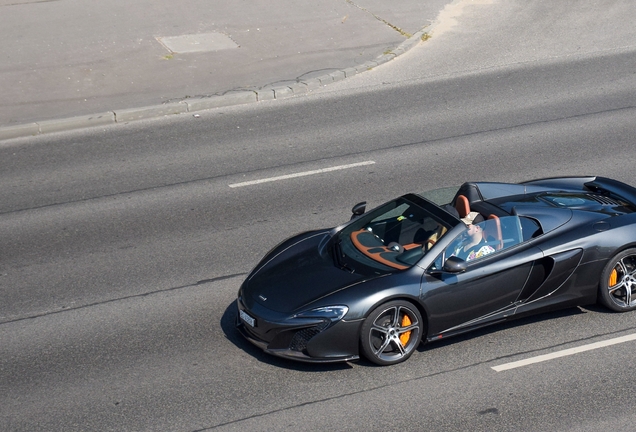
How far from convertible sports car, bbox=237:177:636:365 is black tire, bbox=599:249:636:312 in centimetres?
1

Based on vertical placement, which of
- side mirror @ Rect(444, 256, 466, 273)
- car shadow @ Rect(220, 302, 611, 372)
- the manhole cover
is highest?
side mirror @ Rect(444, 256, 466, 273)

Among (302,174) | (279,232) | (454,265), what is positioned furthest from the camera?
(302,174)

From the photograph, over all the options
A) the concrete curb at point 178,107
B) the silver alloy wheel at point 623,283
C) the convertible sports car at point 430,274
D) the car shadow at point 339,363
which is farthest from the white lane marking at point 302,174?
the silver alloy wheel at point 623,283

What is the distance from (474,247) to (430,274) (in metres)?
0.53

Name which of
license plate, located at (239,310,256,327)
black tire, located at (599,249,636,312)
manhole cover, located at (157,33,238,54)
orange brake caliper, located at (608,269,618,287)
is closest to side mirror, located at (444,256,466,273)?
black tire, located at (599,249,636,312)

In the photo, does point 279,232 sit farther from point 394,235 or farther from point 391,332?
point 391,332

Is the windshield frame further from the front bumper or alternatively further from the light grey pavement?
the light grey pavement

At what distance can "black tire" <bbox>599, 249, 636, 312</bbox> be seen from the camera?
773cm

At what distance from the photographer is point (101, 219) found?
10.5 metres

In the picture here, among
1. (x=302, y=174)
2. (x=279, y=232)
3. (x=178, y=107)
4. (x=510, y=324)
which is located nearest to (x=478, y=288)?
(x=510, y=324)

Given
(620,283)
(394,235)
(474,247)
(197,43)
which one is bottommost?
(197,43)

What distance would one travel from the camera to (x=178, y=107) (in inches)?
586

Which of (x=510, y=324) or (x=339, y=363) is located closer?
(x=339, y=363)

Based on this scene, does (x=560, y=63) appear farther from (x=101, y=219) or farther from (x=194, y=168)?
(x=101, y=219)
